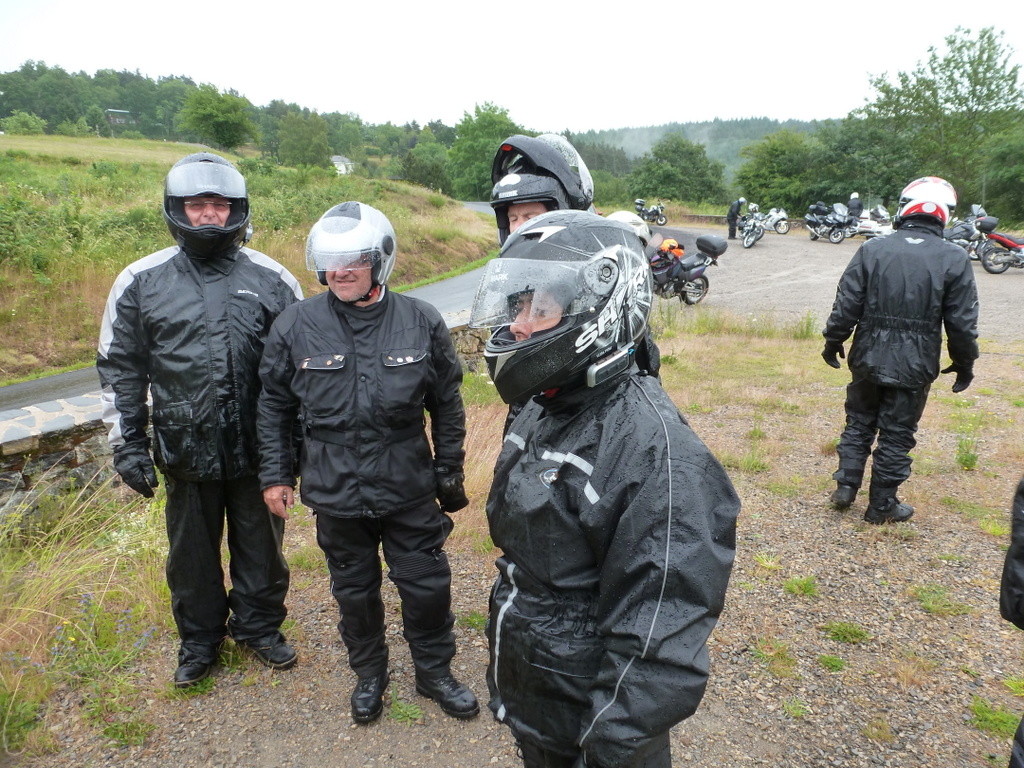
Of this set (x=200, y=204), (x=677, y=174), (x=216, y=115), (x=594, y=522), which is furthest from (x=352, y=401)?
(x=677, y=174)

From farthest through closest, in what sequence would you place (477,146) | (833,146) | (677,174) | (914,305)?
(477,146) < (677,174) < (833,146) < (914,305)

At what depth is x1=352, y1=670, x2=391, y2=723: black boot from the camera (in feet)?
10.0

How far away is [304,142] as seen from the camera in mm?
46156

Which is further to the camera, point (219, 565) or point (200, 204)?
point (219, 565)

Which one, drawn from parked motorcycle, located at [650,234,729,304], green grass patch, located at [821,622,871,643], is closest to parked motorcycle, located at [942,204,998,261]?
parked motorcycle, located at [650,234,729,304]

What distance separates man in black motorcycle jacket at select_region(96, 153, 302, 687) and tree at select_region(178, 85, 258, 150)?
106ft

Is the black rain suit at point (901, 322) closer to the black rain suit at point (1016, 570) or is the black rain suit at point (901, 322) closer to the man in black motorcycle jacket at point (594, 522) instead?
the black rain suit at point (1016, 570)

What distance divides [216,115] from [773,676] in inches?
1348

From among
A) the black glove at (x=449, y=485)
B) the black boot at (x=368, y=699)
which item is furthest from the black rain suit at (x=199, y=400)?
the black glove at (x=449, y=485)

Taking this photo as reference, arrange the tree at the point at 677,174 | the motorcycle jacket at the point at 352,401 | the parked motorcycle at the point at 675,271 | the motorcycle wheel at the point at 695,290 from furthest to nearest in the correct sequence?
1. the tree at the point at 677,174
2. the motorcycle wheel at the point at 695,290
3. the parked motorcycle at the point at 675,271
4. the motorcycle jacket at the point at 352,401

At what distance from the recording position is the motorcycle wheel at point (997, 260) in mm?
16438

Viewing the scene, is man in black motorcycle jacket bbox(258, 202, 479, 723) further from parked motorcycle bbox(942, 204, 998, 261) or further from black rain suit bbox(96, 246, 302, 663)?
parked motorcycle bbox(942, 204, 998, 261)

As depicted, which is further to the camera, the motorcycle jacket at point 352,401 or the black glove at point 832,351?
the black glove at point 832,351

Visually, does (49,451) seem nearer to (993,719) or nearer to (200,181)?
(200,181)
